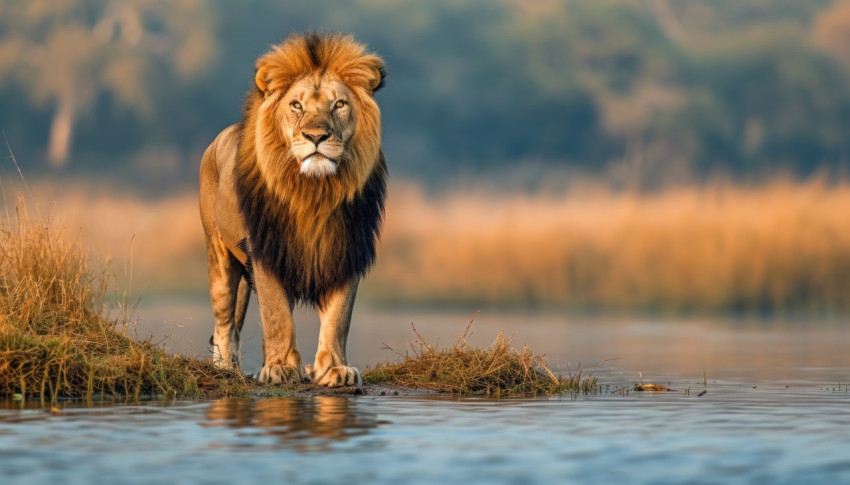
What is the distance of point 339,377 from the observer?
9.05 m

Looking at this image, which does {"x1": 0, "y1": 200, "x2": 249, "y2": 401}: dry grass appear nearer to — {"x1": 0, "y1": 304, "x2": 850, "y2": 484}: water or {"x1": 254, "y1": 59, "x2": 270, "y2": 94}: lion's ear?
{"x1": 0, "y1": 304, "x2": 850, "y2": 484}: water

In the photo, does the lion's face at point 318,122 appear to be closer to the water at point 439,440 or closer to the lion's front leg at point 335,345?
the lion's front leg at point 335,345

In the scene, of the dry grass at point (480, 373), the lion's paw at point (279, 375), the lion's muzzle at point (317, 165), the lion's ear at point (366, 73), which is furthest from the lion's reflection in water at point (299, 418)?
the lion's ear at point (366, 73)

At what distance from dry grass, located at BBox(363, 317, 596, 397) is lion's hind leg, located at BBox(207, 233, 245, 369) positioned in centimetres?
147

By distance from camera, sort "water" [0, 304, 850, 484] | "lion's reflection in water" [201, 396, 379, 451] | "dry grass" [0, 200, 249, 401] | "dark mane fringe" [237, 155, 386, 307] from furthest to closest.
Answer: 1. "dark mane fringe" [237, 155, 386, 307]
2. "dry grass" [0, 200, 249, 401]
3. "lion's reflection in water" [201, 396, 379, 451]
4. "water" [0, 304, 850, 484]

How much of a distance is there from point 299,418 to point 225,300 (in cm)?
392

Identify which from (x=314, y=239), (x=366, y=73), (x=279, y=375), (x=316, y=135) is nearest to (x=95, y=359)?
(x=279, y=375)

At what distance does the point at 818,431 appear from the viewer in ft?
23.2

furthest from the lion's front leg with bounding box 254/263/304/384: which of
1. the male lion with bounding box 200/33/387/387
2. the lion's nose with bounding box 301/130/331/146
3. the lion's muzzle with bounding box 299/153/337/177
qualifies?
the lion's nose with bounding box 301/130/331/146

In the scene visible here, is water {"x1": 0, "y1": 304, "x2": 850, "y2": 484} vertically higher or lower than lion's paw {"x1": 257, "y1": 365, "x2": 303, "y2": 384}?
lower

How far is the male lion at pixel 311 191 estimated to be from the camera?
904 cm

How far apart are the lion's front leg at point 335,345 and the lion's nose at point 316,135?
1.21m

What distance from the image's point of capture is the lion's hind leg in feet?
35.9

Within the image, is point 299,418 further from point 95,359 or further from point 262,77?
point 262,77
